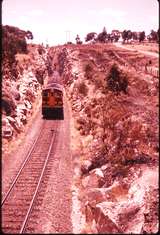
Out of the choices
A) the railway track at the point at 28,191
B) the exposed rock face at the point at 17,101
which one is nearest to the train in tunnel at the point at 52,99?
the exposed rock face at the point at 17,101

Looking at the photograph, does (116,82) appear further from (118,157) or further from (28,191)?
(28,191)

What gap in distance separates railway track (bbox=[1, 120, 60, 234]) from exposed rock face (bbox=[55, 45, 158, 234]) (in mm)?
2397

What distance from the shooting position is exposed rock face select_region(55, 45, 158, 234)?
51.2 ft

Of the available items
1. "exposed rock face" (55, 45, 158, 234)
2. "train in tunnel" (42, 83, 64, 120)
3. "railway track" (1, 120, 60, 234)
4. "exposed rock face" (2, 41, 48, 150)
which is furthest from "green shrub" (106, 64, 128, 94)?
"railway track" (1, 120, 60, 234)

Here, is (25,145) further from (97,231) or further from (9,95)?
(97,231)

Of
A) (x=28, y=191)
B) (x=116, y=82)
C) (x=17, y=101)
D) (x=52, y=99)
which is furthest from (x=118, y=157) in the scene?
(x=17, y=101)

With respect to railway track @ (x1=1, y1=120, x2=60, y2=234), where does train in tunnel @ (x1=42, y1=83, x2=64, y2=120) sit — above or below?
above

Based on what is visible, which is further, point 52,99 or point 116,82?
point 116,82

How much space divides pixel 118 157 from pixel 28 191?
6.04m

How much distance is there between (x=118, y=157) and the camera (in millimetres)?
20531

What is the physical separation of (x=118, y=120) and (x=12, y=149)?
881 cm

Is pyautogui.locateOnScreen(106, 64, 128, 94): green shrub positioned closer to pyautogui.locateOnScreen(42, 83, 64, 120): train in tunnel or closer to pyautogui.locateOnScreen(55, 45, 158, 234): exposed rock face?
pyautogui.locateOnScreen(55, 45, 158, 234): exposed rock face

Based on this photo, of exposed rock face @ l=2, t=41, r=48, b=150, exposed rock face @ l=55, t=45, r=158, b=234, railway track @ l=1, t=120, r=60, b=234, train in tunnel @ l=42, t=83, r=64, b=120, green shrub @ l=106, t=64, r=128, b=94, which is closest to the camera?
exposed rock face @ l=55, t=45, r=158, b=234

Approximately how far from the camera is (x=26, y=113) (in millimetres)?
34844
